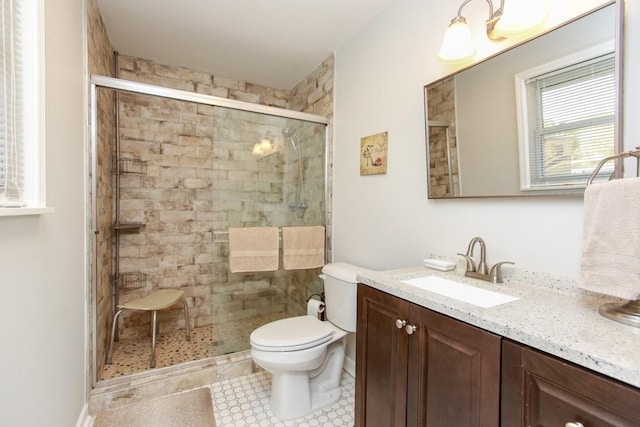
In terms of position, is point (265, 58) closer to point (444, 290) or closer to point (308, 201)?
point (308, 201)

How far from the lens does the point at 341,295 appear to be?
5.85 feet

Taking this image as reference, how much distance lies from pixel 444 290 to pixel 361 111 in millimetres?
1355

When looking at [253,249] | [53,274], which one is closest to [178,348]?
[253,249]

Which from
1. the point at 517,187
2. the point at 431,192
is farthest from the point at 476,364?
the point at 431,192

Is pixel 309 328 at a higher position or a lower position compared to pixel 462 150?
lower

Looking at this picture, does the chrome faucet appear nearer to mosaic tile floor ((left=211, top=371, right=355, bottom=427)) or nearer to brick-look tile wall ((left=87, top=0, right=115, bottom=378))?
mosaic tile floor ((left=211, top=371, right=355, bottom=427))

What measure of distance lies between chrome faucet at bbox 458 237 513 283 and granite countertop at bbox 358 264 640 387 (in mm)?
35

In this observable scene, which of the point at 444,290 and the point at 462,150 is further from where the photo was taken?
the point at 462,150

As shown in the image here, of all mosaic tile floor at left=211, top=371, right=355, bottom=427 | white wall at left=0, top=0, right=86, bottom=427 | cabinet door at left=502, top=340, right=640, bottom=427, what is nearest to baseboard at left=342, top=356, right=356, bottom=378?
mosaic tile floor at left=211, top=371, right=355, bottom=427

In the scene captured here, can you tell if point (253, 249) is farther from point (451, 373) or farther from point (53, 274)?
point (451, 373)

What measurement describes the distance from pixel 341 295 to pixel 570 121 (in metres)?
1.36

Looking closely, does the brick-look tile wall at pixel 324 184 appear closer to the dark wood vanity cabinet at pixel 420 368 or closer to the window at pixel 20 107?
the dark wood vanity cabinet at pixel 420 368

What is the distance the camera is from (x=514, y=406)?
2.42ft

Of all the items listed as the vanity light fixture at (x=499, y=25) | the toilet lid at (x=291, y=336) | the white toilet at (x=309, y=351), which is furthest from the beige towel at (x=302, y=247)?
the vanity light fixture at (x=499, y=25)
